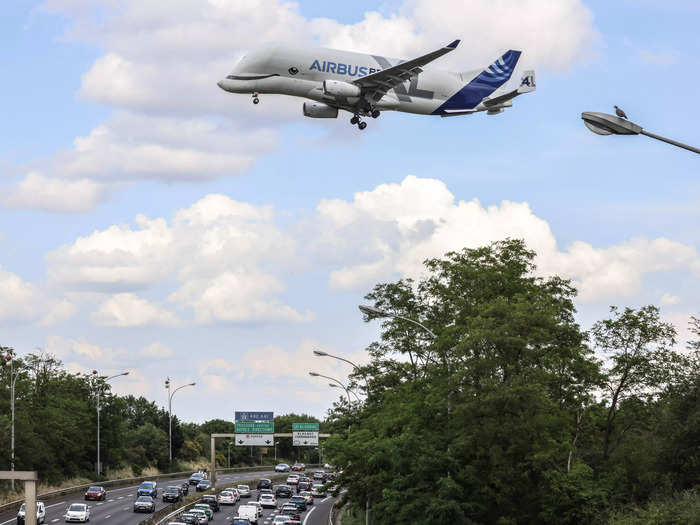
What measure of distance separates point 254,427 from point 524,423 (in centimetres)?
8030

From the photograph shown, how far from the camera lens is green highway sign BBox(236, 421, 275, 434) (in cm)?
11725

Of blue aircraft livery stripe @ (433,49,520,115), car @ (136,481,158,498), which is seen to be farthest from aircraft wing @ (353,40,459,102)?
car @ (136,481,158,498)

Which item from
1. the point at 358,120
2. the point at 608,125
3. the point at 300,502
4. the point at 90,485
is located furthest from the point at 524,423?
the point at 90,485

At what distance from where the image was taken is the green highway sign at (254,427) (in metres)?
117

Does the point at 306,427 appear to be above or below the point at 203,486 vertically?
above

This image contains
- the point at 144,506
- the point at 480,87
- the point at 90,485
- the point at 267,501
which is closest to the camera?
the point at 480,87

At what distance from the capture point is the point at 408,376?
191 feet

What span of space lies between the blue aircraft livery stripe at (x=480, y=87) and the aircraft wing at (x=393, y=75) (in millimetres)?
4774

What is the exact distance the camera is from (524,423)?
40281 mm

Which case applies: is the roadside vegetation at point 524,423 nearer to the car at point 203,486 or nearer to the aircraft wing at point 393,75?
the aircraft wing at point 393,75

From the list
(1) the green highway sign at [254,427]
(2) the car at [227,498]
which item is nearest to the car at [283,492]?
(2) the car at [227,498]

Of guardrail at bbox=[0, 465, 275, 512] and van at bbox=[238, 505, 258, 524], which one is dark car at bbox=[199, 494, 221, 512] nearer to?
van at bbox=[238, 505, 258, 524]

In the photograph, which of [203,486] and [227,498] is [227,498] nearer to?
[227,498]

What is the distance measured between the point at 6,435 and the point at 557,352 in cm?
5790
